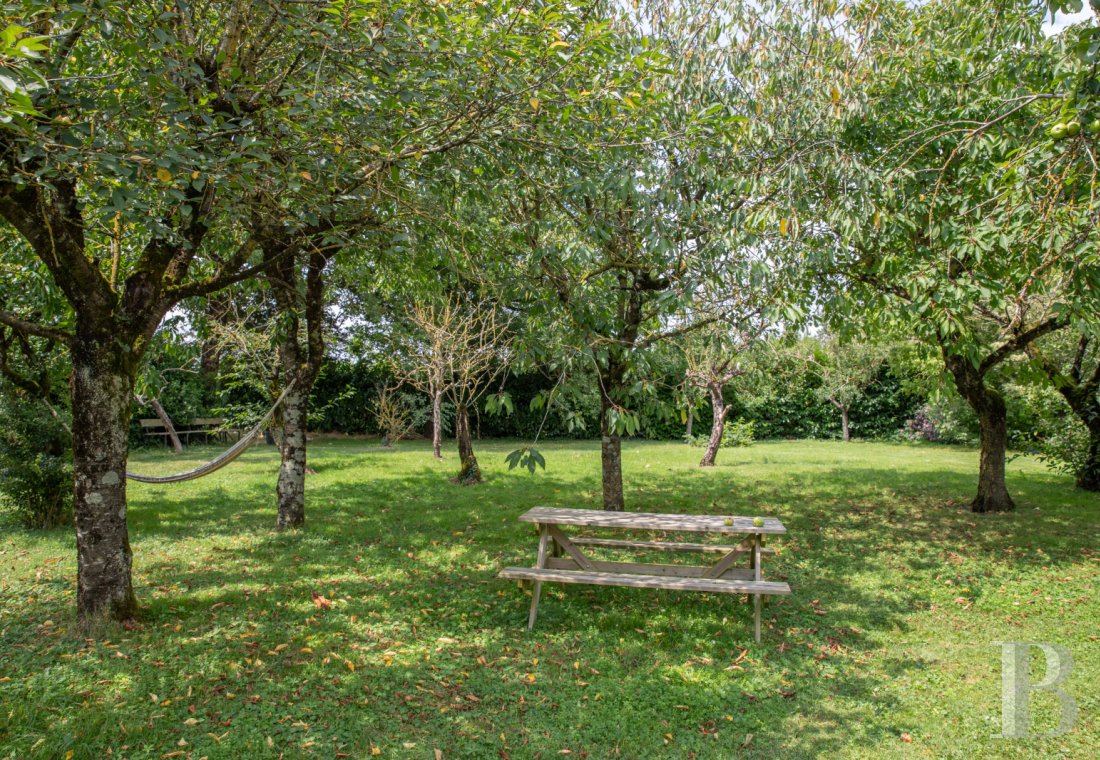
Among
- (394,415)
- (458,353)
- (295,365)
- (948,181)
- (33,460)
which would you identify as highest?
(948,181)

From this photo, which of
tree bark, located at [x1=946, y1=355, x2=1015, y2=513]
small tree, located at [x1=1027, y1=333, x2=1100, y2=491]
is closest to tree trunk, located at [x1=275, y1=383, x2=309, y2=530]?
tree bark, located at [x1=946, y1=355, x2=1015, y2=513]

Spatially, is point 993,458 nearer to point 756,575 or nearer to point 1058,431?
point 1058,431

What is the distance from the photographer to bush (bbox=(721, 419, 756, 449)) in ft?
63.5

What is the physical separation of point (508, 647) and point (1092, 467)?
10628 mm

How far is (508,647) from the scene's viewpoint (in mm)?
4395

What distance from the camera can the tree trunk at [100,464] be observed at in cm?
412

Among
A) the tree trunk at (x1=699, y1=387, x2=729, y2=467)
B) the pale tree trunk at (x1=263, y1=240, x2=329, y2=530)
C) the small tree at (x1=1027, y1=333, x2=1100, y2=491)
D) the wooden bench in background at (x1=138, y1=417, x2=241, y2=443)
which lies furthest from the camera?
the wooden bench in background at (x1=138, y1=417, x2=241, y2=443)

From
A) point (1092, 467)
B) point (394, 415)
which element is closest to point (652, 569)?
point (1092, 467)

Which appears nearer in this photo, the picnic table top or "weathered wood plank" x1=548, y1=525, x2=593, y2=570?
the picnic table top

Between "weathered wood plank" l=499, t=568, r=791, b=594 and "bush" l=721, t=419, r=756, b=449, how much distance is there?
48.2 feet

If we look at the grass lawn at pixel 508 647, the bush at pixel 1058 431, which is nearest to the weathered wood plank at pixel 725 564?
the grass lawn at pixel 508 647

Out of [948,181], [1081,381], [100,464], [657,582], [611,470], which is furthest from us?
[1081,381]

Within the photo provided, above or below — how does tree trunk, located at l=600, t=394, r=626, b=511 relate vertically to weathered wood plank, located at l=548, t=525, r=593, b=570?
above

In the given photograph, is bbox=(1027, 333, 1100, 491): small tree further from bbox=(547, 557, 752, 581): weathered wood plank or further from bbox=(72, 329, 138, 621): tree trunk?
bbox=(72, 329, 138, 621): tree trunk
